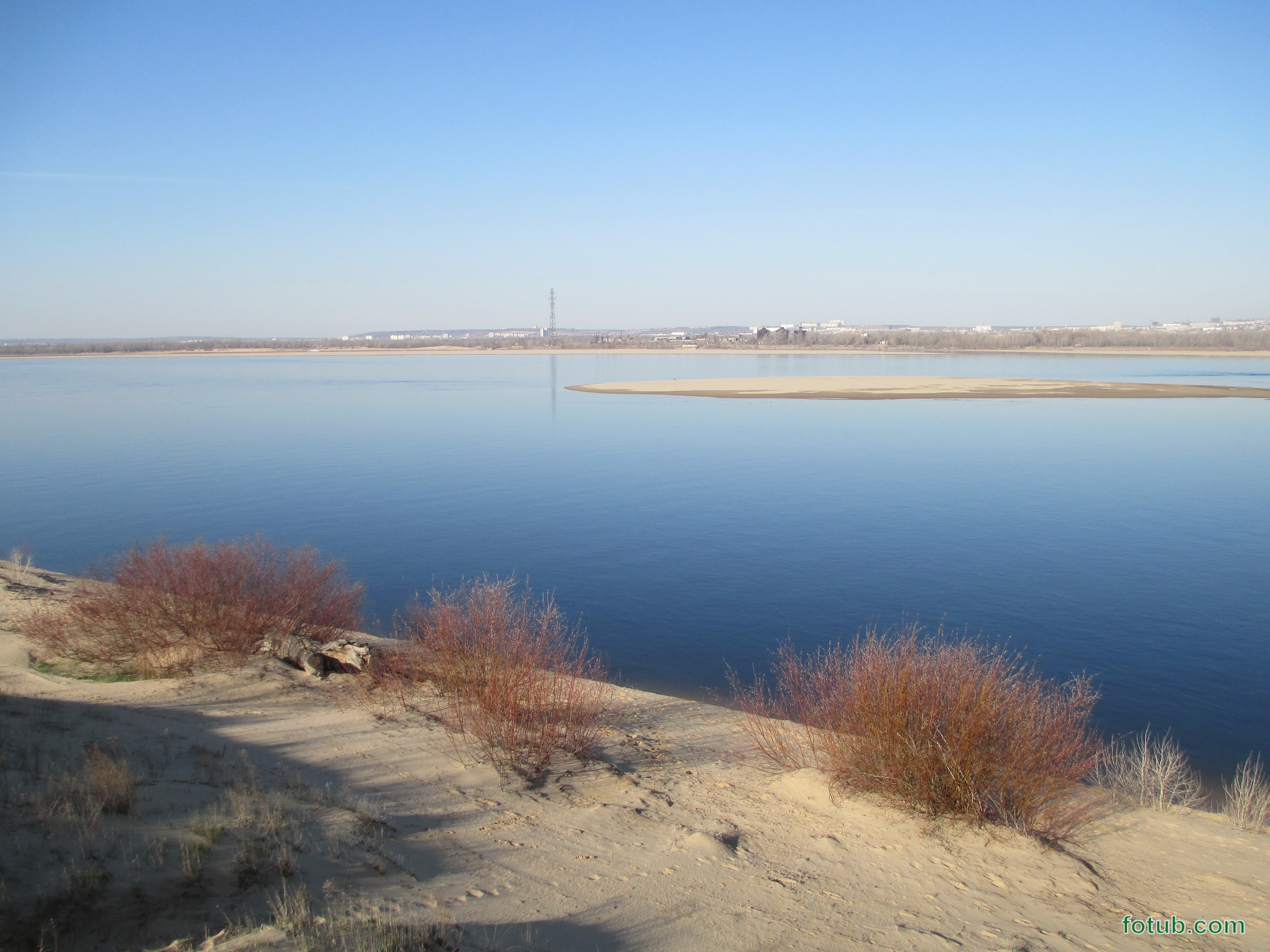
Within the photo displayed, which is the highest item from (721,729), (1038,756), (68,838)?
(68,838)

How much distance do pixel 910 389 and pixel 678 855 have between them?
53.6 meters

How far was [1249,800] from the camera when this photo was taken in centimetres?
775

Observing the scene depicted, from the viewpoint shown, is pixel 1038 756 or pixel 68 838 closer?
pixel 68 838

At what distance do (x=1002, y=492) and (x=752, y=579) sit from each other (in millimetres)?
11442

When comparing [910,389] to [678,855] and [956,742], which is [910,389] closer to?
[956,742]

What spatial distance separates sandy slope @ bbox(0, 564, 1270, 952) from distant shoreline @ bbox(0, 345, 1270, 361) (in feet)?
365

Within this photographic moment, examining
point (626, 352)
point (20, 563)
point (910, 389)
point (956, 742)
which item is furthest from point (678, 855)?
point (626, 352)

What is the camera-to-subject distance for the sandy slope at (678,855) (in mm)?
5551

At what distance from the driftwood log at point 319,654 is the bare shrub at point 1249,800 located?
9.45 m

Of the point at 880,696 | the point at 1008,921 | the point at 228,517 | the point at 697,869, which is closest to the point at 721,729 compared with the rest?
the point at 880,696

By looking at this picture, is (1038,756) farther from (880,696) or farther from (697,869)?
(697,869)

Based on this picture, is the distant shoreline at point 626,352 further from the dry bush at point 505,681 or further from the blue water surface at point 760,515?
the dry bush at point 505,681

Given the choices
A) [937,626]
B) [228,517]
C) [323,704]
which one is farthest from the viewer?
[228,517]

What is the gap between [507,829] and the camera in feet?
22.3
